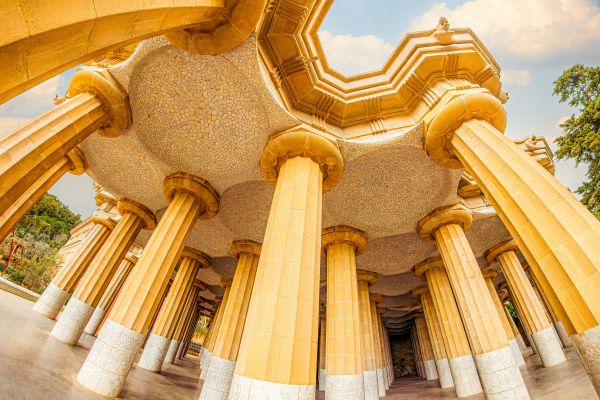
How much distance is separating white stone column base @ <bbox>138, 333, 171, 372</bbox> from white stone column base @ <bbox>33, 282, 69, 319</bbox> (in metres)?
4.93

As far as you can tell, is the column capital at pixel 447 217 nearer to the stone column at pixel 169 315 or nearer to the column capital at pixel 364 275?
the column capital at pixel 364 275

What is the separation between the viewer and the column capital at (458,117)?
710cm

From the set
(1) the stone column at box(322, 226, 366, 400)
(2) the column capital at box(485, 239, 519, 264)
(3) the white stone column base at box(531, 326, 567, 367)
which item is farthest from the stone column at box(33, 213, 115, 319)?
(3) the white stone column base at box(531, 326, 567, 367)

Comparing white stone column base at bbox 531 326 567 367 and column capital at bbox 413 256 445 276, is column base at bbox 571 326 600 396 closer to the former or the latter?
column capital at bbox 413 256 445 276

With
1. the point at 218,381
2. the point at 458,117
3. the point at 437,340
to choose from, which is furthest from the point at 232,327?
the point at 437,340

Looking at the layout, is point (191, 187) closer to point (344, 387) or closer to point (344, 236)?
point (344, 236)

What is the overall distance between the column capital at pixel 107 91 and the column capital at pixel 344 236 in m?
8.71

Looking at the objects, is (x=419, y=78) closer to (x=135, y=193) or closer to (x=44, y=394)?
(x=44, y=394)

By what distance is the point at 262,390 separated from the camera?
423cm

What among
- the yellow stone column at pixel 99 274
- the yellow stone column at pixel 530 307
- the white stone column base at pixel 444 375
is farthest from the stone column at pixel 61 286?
the yellow stone column at pixel 530 307

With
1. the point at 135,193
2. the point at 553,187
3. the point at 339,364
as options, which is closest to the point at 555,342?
the point at 339,364

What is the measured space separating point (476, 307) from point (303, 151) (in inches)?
304

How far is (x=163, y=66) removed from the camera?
7.30 metres

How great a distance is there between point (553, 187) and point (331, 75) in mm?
7091
